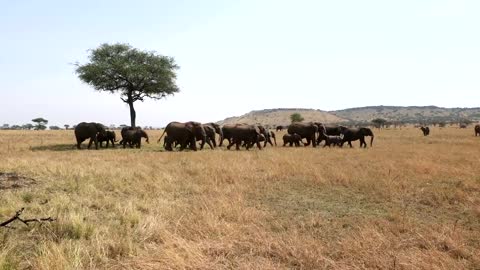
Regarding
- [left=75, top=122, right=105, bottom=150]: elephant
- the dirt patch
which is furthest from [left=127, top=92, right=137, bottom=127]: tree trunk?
the dirt patch

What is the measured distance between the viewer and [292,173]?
565 inches

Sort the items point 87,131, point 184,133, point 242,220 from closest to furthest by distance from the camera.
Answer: point 242,220
point 184,133
point 87,131

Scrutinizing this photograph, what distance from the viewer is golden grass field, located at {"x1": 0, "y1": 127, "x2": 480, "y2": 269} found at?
18.8ft

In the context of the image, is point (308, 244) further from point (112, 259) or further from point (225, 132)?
point (225, 132)

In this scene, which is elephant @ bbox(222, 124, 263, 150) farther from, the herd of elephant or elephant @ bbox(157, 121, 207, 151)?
elephant @ bbox(157, 121, 207, 151)

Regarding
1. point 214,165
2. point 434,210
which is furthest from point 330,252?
point 214,165

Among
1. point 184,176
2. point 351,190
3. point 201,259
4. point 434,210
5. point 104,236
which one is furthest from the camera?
point 184,176

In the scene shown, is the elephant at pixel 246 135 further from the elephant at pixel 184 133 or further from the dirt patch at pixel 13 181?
the dirt patch at pixel 13 181

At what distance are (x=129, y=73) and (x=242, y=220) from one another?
3185cm

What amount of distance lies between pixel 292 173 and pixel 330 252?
8191 millimetres

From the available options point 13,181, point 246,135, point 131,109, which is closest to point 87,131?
point 246,135

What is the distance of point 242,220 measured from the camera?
7.84m

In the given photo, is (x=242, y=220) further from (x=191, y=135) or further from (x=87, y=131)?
(x=87, y=131)

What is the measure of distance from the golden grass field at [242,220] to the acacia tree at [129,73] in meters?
24.7
